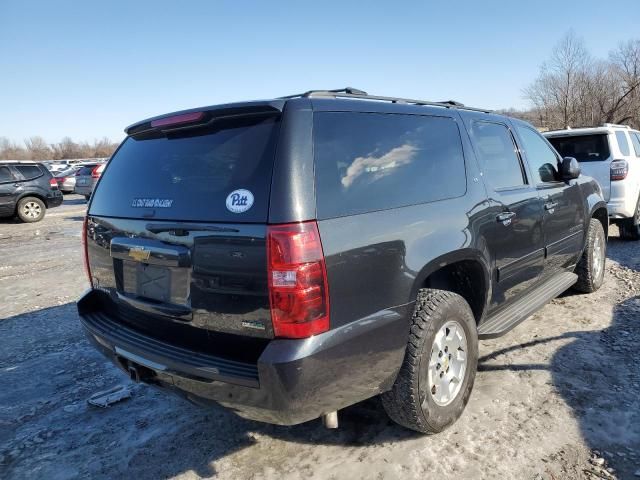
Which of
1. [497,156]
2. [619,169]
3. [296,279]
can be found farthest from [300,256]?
[619,169]

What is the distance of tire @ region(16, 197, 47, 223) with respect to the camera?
45.5 ft

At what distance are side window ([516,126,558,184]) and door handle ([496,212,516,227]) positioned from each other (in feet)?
2.68

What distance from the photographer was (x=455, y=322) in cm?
281

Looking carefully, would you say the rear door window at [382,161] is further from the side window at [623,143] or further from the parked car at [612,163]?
the side window at [623,143]

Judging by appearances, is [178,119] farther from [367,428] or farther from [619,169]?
[619,169]

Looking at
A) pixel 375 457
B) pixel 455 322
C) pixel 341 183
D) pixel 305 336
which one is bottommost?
pixel 375 457

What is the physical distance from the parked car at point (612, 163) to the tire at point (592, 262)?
2.35 m

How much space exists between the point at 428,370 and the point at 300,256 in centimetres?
111

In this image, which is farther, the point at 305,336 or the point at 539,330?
the point at 539,330

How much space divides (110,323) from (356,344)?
1.60 m

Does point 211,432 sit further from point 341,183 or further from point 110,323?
point 341,183

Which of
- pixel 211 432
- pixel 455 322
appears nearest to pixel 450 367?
pixel 455 322

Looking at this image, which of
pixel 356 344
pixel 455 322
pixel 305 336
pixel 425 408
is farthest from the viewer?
pixel 455 322

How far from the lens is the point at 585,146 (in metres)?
7.46
